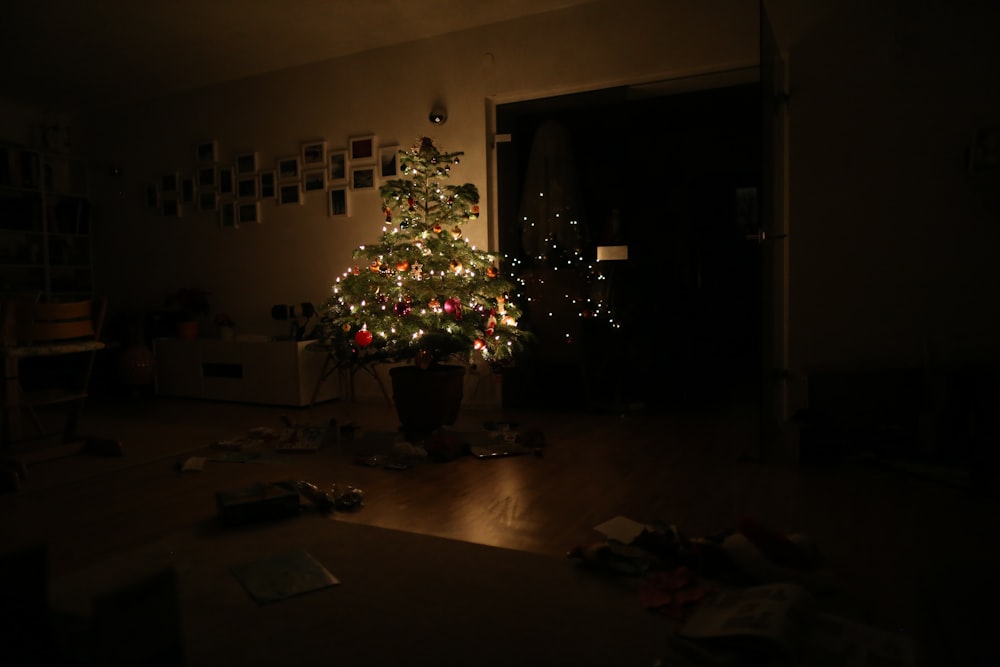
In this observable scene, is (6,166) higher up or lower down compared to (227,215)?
higher up

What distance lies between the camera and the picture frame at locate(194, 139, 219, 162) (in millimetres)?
5570

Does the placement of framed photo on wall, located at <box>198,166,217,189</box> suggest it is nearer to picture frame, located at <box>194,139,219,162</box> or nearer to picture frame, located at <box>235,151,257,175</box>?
picture frame, located at <box>194,139,219,162</box>

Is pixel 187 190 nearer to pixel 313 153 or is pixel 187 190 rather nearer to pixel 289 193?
pixel 289 193

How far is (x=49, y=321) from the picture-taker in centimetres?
320

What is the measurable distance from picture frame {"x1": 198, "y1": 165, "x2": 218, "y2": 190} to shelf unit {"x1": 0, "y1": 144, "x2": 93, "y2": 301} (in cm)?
142

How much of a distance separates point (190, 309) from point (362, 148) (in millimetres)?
2067

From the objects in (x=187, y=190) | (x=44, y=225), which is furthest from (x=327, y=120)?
(x=44, y=225)

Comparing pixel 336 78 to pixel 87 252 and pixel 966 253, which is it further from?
pixel 966 253

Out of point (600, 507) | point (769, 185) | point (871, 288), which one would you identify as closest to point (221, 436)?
point (600, 507)

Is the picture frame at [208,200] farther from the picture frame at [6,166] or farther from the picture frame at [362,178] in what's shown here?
the picture frame at [6,166]

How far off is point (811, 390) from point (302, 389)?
3249 millimetres

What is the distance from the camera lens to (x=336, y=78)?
500 centimetres

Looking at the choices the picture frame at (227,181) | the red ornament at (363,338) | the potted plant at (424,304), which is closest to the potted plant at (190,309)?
the picture frame at (227,181)

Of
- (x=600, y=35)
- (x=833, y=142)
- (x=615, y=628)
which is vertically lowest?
(x=615, y=628)
